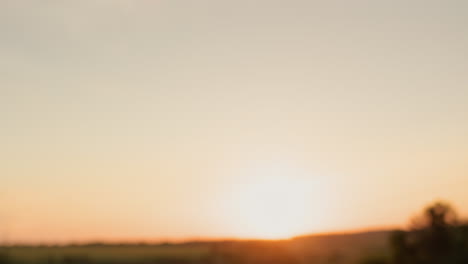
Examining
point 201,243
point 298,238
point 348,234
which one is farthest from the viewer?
point 348,234

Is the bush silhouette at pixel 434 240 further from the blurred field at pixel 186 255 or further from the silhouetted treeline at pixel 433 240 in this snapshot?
the blurred field at pixel 186 255

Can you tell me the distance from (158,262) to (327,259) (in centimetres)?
2136

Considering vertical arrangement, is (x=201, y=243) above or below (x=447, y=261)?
above

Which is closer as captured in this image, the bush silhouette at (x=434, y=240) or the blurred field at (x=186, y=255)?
the bush silhouette at (x=434, y=240)

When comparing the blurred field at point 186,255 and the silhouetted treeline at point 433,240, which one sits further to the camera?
the blurred field at point 186,255

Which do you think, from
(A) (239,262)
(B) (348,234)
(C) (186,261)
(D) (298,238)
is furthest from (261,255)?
(B) (348,234)

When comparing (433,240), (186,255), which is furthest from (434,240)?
(186,255)

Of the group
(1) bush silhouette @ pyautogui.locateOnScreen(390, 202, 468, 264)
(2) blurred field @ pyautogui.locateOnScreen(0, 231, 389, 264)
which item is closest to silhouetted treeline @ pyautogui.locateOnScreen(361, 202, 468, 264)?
(1) bush silhouette @ pyautogui.locateOnScreen(390, 202, 468, 264)

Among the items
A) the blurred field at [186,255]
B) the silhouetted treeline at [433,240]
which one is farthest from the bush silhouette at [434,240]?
the blurred field at [186,255]

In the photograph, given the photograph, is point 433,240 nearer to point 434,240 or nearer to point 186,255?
point 434,240

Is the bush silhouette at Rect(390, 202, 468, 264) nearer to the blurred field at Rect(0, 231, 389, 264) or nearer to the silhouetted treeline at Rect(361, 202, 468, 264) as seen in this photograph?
the silhouetted treeline at Rect(361, 202, 468, 264)

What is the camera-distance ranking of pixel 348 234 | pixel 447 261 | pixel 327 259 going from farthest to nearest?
1. pixel 348 234
2. pixel 327 259
3. pixel 447 261

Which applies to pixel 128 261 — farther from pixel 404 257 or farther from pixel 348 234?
pixel 348 234

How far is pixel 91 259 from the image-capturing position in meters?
67.9
